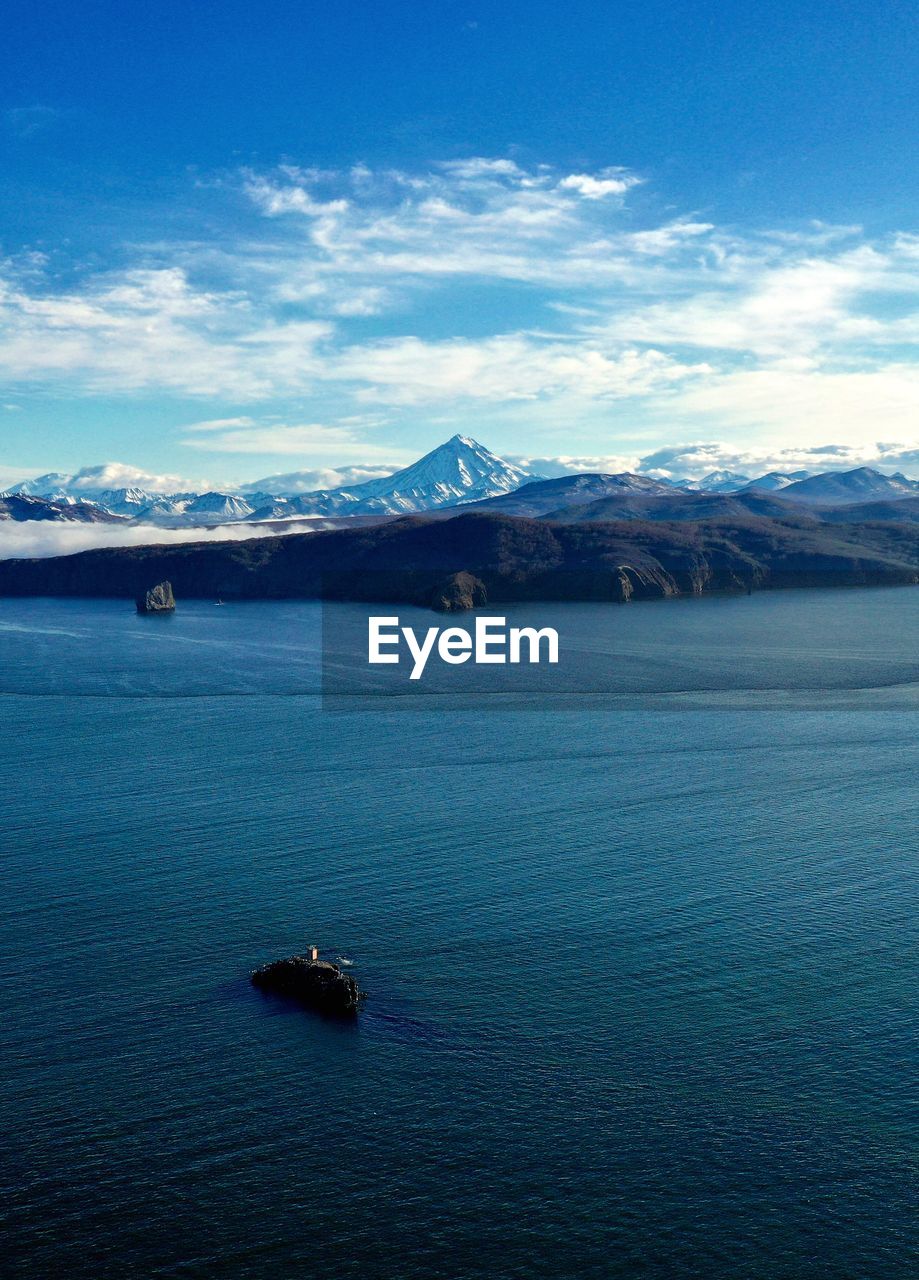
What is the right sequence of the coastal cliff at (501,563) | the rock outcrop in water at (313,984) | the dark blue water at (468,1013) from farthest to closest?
the coastal cliff at (501,563) → the rock outcrop in water at (313,984) → the dark blue water at (468,1013)

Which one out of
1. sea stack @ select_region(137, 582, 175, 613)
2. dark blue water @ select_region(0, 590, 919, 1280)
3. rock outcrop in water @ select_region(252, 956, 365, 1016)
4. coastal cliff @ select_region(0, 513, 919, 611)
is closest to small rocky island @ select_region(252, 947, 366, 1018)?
rock outcrop in water @ select_region(252, 956, 365, 1016)

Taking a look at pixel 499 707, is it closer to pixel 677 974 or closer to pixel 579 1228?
pixel 677 974

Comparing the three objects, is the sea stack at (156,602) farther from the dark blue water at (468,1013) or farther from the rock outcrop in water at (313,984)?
the rock outcrop in water at (313,984)

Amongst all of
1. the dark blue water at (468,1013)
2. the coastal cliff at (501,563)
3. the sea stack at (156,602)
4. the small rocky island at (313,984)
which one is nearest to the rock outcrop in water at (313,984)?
the small rocky island at (313,984)

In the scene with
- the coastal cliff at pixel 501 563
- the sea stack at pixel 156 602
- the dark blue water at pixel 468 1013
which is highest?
the coastal cliff at pixel 501 563

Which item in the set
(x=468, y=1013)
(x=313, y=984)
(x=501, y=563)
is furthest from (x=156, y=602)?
(x=468, y=1013)

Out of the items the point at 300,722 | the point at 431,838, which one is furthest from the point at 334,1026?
the point at 300,722

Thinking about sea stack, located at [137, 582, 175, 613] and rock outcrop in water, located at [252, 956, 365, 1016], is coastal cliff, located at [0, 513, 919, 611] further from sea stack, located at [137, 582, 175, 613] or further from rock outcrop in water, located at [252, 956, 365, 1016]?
rock outcrop in water, located at [252, 956, 365, 1016]
